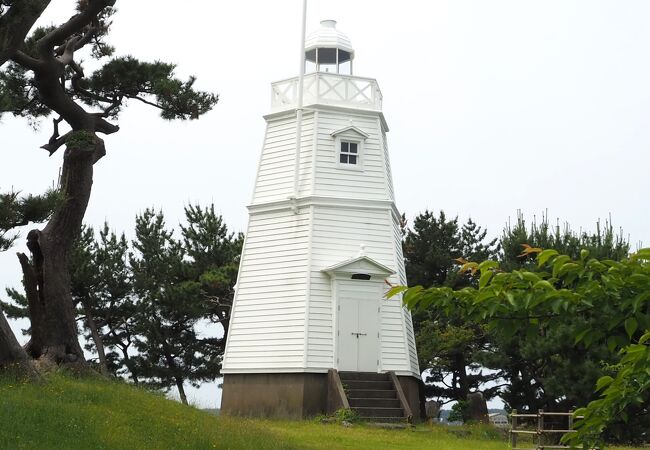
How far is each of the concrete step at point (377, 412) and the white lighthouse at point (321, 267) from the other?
3 cm

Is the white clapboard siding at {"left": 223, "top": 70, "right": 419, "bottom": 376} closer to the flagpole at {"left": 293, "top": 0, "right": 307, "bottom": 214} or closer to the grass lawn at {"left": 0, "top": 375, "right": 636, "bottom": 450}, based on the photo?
the flagpole at {"left": 293, "top": 0, "right": 307, "bottom": 214}

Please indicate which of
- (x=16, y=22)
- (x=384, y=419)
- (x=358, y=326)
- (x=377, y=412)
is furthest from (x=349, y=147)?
(x=16, y=22)

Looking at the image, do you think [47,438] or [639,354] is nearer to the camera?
[639,354]

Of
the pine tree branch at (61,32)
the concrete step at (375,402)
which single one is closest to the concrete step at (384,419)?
the concrete step at (375,402)

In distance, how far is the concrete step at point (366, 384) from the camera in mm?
20114

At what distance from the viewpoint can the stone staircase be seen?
64.0 feet

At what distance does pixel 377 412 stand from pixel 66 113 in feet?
31.5

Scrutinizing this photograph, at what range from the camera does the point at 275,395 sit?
2044 centimetres

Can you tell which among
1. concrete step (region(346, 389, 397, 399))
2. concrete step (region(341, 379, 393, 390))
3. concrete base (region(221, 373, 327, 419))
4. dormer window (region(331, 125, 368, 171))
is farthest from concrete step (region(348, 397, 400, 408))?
dormer window (region(331, 125, 368, 171))

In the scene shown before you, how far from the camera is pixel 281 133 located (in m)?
22.6

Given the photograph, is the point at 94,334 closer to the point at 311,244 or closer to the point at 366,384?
the point at 311,244

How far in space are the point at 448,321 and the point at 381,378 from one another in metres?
8.71

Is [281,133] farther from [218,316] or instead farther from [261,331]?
[218,316]

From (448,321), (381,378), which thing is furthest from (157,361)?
(381,378)
